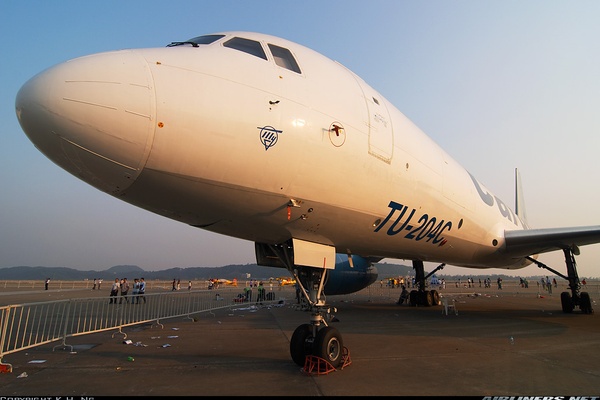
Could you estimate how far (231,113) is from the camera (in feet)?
14.7

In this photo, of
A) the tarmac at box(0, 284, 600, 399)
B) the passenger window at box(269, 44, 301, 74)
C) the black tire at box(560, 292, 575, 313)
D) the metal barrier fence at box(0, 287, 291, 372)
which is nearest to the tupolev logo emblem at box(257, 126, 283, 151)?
the passenger window at box(269, 44, 301, 74)

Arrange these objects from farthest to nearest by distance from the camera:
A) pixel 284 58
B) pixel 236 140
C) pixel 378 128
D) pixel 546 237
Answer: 1. pixel 546 237
2. pixel 378 128
3. pixel 284 58
4. pixel 236 140

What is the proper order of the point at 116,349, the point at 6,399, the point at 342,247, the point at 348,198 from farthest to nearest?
the point at 116,349 < the point at 342,247 < the point at 348,198 < the point at 6,399

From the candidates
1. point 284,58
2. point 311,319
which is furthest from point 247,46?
point 311,319

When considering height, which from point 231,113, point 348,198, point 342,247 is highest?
point 231,113

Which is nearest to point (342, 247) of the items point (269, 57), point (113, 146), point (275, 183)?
point (275, 183)

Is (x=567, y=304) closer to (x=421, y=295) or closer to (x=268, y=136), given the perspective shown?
(x=421, y=295)

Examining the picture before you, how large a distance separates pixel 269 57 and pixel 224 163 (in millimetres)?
1945

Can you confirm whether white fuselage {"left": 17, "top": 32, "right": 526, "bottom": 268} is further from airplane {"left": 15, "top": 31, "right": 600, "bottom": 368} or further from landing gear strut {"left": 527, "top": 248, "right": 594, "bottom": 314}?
landing gear strut {"left": 527, "top": 248, "right": 594, "bottom": 314}

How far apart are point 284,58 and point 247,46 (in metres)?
0.59

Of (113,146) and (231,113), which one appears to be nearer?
(113,146)

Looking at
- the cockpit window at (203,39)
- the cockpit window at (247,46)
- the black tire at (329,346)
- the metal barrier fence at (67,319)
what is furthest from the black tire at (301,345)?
the cockpit window at (203,39)

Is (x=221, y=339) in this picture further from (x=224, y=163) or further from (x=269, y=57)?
(x=269, y=57)

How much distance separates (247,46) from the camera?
17.8 feet
